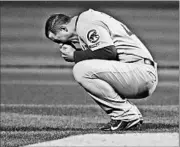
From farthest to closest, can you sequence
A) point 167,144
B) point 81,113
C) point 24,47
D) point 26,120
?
1. point 24,47
2. point 81,113
3. point 26,120
4. point 167,144

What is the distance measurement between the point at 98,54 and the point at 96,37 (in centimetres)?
16

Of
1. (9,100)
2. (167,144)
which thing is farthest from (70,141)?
(9,100)

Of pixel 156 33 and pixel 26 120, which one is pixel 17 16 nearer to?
pixel 156 33

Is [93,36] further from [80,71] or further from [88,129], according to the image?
[88,129]

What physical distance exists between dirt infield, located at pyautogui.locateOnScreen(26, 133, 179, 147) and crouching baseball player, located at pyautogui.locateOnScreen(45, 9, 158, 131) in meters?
0.59

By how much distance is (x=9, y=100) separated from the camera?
9797mm

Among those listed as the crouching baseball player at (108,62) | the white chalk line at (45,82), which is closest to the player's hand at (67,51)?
the crouching baseball player at (108,62)

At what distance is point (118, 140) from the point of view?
20.3 ft

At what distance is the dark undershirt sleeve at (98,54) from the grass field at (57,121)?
0.60 meters

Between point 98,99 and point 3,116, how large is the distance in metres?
1.45

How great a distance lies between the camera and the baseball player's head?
6.96 metres

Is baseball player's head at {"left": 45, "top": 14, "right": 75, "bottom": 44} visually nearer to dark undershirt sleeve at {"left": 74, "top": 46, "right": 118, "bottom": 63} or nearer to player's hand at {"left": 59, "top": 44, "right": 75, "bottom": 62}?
player's hand at {"left": 59, "top": 44, "right": 75, "bottom": 62}

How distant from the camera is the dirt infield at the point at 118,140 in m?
6.12

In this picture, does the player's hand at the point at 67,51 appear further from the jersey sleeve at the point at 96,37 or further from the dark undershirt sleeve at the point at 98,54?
the jersey sleeve at the point at 96,37
